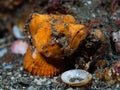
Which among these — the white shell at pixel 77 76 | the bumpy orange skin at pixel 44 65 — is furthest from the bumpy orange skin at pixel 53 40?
the white shell at pixel 77 76

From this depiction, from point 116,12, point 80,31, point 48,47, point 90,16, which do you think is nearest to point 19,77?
point 48,47

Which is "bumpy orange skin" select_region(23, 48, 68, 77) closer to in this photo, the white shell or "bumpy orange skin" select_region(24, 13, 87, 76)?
"bumpy orange skin" select_region(24, 13, 87, 76)

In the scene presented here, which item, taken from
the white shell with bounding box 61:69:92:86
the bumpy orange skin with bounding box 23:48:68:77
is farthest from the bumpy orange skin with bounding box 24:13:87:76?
the white shell with bounding box 61:69:92:86

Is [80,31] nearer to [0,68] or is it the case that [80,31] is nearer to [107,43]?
[107,43]

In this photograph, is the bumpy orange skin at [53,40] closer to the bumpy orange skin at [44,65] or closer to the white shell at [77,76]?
the bumpy orange skin at [44,65]

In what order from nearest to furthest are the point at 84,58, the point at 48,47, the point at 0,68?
the point at 48,47 → the point at 84,58 → the point at 0,68
